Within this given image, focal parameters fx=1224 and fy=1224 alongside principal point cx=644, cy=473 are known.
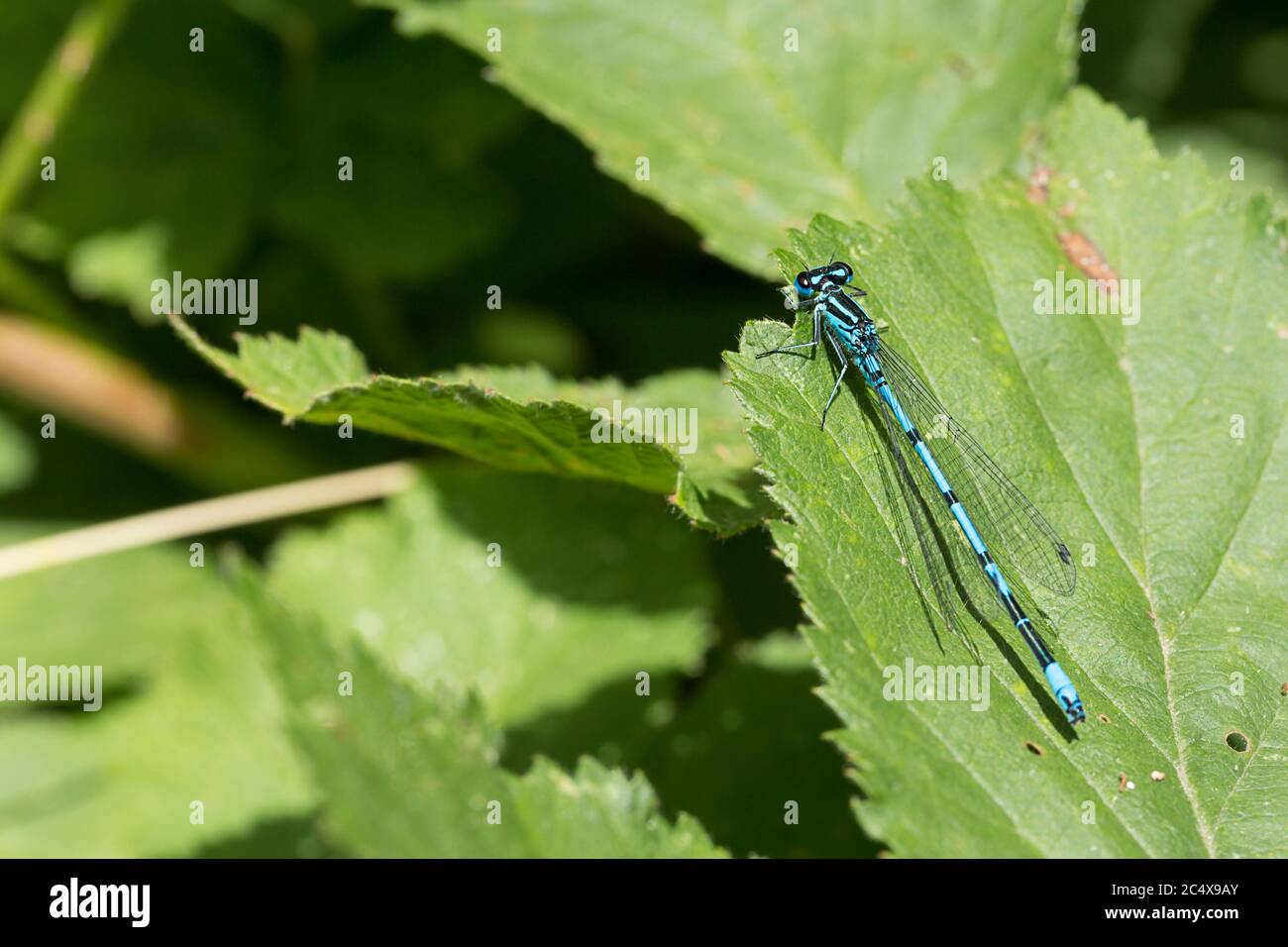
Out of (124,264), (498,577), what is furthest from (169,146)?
(498,577)

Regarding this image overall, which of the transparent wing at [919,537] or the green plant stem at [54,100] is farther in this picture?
the green plant stem at [54,100]

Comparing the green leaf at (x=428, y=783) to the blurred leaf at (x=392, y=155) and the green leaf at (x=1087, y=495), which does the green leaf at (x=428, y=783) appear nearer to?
the green leaf at (x=1087, y=495)

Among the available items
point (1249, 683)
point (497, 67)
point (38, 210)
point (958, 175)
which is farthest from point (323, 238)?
point (1249, 683)

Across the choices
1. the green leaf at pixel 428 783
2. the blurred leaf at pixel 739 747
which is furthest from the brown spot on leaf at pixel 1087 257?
the green leaf at pixel 428 783

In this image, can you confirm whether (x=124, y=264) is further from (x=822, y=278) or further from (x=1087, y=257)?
(x=1087, y=257)
